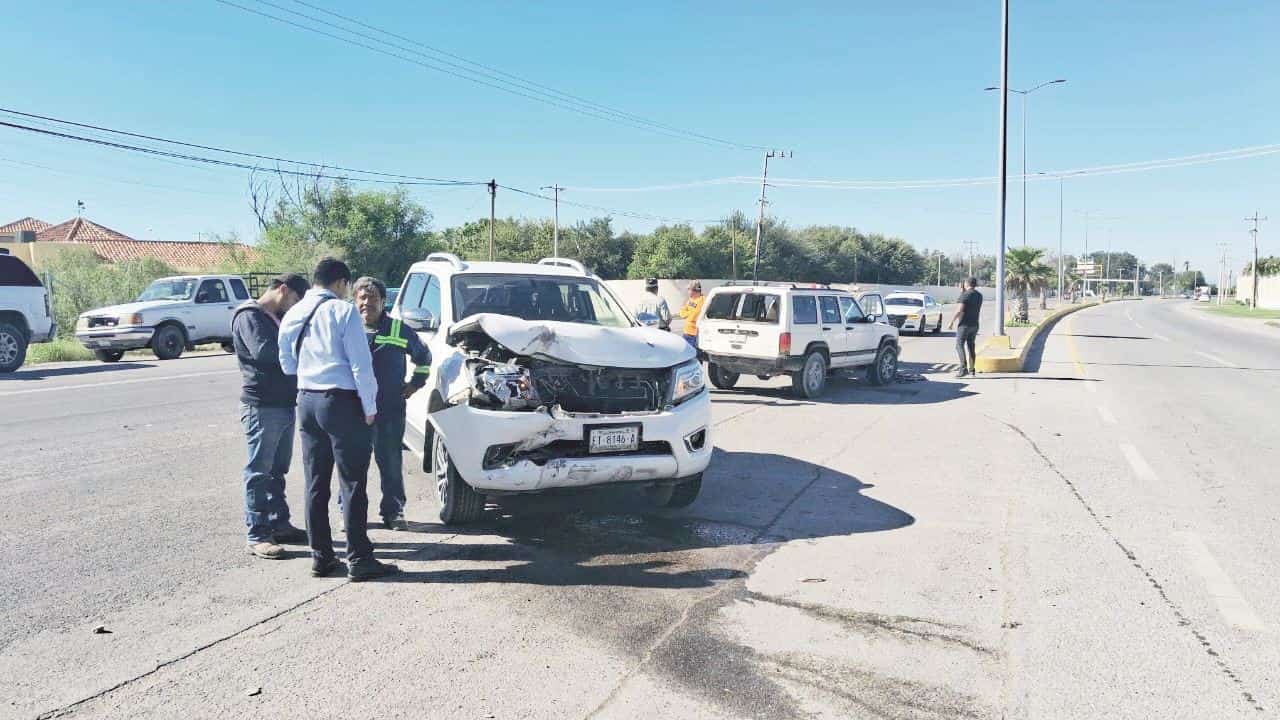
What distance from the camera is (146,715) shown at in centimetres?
331

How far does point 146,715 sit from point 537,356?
2.92 meters

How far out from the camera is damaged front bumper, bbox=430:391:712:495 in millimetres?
5379

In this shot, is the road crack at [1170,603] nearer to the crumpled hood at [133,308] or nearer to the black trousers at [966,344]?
the black trousers at [966,344]

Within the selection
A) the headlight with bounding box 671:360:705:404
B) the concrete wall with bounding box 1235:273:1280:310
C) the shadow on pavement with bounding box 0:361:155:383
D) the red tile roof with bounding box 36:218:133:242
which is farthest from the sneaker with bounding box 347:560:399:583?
the concrete wall with bounding box 1235:273:1280:310

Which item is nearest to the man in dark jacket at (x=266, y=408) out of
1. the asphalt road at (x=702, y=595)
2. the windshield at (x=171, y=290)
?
the asphalt road at (x=702, y=595)

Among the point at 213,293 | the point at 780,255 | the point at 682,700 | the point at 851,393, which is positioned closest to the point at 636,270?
the point at 780,255

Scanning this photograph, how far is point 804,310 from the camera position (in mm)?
13492

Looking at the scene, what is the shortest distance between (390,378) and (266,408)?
2.65 ft

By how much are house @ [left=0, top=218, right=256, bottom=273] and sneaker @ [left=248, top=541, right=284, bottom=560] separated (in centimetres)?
4880

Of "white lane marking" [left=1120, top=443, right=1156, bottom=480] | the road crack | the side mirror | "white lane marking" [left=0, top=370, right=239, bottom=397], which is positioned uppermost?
the side mirror

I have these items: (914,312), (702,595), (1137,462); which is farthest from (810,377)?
(914,312)

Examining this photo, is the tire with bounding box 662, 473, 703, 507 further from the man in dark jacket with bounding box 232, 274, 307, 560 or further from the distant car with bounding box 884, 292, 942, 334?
the distant car with bounding box 884, 292, 942, 334

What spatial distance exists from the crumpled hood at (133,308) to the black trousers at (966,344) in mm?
16991

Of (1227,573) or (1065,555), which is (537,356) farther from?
(1227,573)
